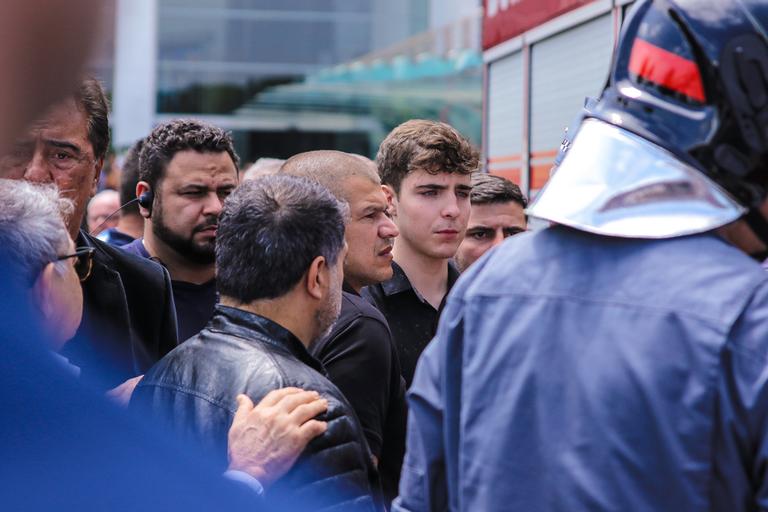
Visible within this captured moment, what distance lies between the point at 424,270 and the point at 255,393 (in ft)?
6.26

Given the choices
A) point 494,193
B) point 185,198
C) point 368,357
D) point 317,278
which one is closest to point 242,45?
point 494,193

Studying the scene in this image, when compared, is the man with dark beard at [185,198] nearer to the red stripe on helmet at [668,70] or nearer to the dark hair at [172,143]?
the dark hair at [172,143]

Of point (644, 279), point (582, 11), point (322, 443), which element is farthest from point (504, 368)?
point (582, 11)

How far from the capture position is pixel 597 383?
1545mm

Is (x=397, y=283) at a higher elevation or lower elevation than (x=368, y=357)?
higher

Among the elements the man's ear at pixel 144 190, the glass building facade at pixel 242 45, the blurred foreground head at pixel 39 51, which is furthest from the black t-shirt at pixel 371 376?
the glass building facade at pixel 242 45

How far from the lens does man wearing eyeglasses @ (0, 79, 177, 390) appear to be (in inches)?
121

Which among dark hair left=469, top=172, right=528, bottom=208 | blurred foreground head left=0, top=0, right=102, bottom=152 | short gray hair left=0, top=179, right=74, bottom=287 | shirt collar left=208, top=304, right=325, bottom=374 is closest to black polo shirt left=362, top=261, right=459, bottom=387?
dark hair left=469, top=172, right=528, bottom=208

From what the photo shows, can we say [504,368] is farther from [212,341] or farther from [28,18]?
[28,18]

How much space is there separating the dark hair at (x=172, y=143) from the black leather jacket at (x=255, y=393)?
6.27 ft

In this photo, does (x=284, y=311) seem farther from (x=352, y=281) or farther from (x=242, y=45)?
(x=242, y=45)

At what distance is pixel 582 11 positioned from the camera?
5.59m

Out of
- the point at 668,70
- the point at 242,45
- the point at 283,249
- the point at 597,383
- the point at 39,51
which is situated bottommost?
the point at 597,383

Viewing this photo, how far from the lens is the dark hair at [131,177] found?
5355 millimetres
